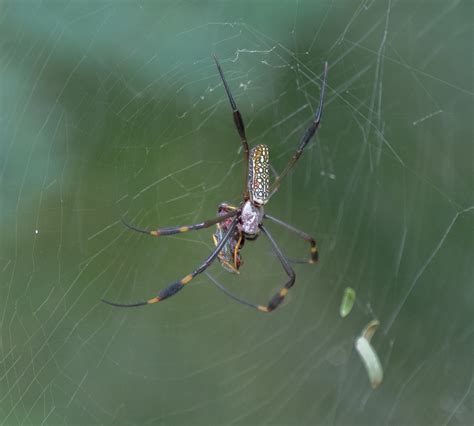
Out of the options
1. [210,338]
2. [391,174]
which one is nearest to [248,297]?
[210,338]

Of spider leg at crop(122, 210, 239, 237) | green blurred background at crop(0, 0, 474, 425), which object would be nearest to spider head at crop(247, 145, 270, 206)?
spider leg at crop(122, 210, 239, 237)

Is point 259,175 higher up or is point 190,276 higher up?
point 259,175

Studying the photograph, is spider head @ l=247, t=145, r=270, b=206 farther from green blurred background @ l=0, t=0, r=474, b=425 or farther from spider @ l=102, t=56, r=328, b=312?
green blurred background @ l=0, t=0, r=474, b=425

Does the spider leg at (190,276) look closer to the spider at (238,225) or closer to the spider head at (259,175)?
the spider at (238,225)

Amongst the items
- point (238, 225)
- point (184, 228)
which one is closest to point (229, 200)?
point (238, 225)

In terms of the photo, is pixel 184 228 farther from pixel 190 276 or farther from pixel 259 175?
pixel 259 175

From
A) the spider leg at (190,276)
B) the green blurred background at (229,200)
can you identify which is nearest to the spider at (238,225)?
the spider leg at (190,276)

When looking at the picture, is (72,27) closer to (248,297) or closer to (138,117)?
(138,117)
